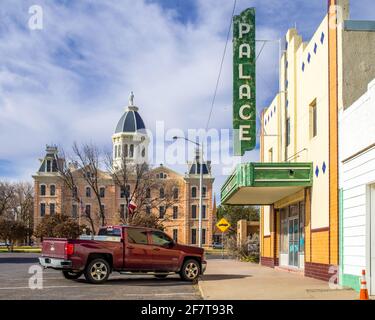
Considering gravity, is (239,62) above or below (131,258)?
above

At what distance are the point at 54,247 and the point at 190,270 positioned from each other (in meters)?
4.45

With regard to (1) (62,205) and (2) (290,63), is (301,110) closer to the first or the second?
(2) (290,63)

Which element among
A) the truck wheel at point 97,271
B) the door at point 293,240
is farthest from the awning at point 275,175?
the truck wheel at point 97,271

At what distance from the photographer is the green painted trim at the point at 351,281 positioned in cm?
1446

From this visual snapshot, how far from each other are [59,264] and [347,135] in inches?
338

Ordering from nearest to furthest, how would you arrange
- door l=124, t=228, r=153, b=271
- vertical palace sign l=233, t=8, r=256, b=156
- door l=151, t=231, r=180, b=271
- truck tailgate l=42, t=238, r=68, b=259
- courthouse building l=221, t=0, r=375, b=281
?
courthouse building l=221, t=0, r=375, b=281 < truck tailgate l=42, t=238, r=68, b=259 < door l=124, t=228, r=153, b=271 < door l=151, t=231, r=180, b=271 < vertical palace sign l=233, t=8, r=256, b=156

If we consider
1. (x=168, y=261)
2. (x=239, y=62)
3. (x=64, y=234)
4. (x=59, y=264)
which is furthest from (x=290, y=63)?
(x=64, y=234)

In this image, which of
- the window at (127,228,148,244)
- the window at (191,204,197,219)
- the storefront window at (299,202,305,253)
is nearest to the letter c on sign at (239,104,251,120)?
the storefront window at (299,202,305,253)

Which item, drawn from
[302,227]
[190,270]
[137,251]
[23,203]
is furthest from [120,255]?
[23,203]

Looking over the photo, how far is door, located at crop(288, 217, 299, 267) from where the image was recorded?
2278cm

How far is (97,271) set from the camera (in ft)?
→ 56.2

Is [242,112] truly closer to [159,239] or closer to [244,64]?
[244,64]

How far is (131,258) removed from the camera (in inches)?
700

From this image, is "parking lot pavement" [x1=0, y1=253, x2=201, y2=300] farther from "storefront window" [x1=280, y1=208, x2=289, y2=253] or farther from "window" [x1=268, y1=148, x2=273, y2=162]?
"window" [x1=268, y1=148, x2=273, y2=162]
